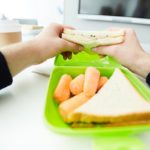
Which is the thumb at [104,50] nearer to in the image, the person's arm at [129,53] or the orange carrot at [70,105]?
the person's arm at [129,53]

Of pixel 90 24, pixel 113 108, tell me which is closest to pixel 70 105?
pixel 113 108

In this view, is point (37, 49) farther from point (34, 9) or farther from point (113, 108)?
point (34, 9)

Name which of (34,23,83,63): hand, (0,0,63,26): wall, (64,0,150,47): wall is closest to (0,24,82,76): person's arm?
(34,23,83,63): hand

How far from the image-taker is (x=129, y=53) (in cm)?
51

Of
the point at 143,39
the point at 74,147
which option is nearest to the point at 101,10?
the point at 143,39

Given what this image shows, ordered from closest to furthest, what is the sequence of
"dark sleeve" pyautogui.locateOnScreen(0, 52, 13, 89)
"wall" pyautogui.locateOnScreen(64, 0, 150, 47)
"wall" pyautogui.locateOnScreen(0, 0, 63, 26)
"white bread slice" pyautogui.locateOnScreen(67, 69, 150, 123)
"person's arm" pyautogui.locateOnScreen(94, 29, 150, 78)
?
"white bread slice" pyautogui.locateOnScreen(67, 69, 150, 123), "dark sleeve" pyautogui.locateOnScreen(0, 52, 13, 89), "person's arm" pyautogui.locateOnScreen(94, 29, 150, 78), "wall" pyautogui.locateOnScreen(64, 0, 150, 47), "wall" pyautogui.locateOnScreen(0, 0, 63, 26)

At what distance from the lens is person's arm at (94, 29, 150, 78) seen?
1.65 ft

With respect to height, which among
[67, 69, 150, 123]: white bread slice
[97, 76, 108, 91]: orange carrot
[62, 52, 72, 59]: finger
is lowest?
[62, 52, 72, 59]: finger

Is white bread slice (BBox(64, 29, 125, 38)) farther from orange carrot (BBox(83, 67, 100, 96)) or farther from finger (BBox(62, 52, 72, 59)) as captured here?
orange carrot (BBox(83, 67, 100, 96))

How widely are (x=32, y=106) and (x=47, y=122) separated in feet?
0.40

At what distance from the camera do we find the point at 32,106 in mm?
359

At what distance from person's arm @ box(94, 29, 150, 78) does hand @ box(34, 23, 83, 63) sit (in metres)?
0.06

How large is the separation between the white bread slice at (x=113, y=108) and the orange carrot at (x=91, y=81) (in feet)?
0.05

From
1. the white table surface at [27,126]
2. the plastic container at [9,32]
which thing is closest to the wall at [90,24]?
the plastic container at [9,32]
